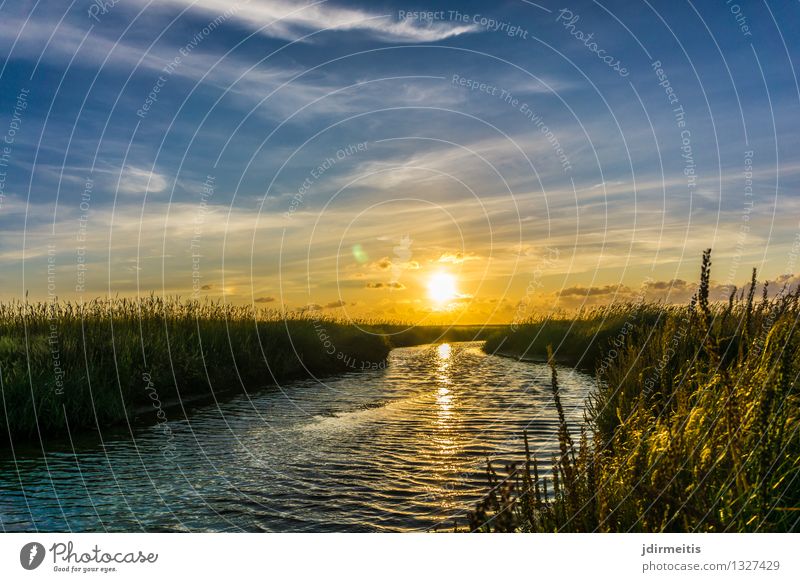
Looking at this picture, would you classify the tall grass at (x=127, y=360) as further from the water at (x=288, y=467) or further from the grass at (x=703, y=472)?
the grass at (x=703, y=472)

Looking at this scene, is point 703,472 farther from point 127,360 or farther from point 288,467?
point 127,360

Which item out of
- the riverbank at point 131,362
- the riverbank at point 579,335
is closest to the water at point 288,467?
the riverbank at point 131,362

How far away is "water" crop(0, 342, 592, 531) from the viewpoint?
7746mm

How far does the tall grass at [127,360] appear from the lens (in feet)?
41.4

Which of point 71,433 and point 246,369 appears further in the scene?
point 246,369

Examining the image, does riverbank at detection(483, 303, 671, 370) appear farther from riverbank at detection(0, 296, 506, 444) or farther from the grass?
the grass

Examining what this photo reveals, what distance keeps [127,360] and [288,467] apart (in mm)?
7780

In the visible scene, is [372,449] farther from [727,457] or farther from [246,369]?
[246,369]

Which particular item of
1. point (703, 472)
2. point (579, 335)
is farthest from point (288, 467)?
point (579, 335)

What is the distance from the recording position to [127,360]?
15.7 metres

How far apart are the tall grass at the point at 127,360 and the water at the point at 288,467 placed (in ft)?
3.91
